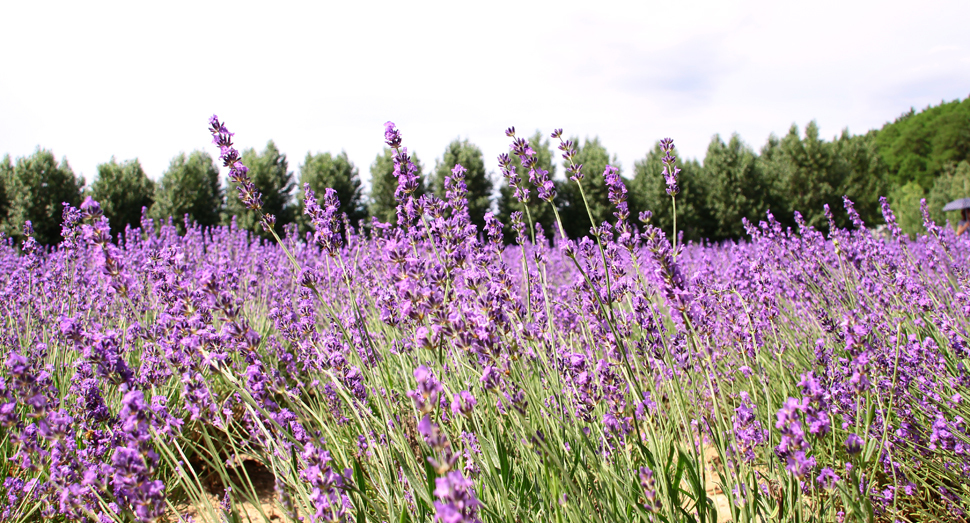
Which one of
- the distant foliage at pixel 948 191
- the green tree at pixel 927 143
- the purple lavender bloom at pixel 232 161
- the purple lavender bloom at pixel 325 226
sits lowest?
the purple lavender bloom at pixel 325 226

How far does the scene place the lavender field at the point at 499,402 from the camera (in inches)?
53.7

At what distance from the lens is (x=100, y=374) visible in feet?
4.88

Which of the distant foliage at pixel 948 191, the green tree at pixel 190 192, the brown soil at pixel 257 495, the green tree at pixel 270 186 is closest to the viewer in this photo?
the brown soil at pixel 257 495

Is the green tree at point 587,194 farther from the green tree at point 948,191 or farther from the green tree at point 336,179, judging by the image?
the green tree at point 948,191

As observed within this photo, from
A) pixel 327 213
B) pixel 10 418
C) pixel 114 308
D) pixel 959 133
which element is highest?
pixel 959 133

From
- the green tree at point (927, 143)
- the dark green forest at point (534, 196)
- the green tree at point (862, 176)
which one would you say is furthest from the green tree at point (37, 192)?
the green tree at point (927, 143)

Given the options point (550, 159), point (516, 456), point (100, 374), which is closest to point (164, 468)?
point (100, 374)

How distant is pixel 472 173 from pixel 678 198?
959 centimetres

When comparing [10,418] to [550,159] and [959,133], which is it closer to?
[550,159]

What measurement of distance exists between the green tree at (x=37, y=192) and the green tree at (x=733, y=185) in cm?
2558

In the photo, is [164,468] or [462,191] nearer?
[462,191]

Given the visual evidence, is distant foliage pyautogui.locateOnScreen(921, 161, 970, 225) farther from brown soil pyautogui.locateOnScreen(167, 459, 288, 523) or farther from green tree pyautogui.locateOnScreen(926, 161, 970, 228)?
brown soil pyautogui.locateOnScreen(167, 459, 288, 523)

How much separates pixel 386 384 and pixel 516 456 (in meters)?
0.60

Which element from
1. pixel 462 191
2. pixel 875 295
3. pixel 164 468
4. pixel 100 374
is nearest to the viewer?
pixel 100 374
